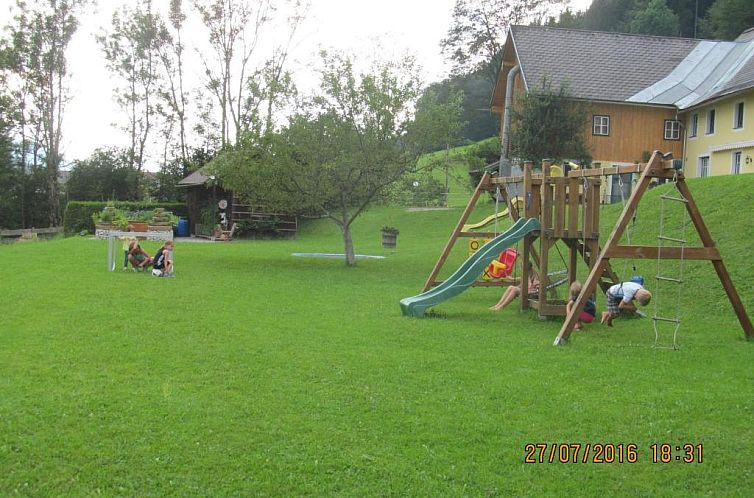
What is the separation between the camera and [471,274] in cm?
1234

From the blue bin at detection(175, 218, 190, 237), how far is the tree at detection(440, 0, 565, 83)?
102 feet

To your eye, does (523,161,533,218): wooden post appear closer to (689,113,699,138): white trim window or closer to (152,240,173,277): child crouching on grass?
(152,240,173,277): child crouching on grass

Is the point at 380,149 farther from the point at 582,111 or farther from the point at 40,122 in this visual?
the point at 40,122

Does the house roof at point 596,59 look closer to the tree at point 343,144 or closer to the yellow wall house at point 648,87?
the yellow wall house at point 648,87

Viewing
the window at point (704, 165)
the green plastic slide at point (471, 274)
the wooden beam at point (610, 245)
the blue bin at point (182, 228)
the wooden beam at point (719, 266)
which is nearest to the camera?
the wooden beam at point (610, 245)

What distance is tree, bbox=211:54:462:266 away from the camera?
20125 millimetres

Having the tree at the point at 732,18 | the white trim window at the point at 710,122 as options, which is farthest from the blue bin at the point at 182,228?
the tree at the point at 732,18

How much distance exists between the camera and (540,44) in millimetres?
40812

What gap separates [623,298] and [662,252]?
1154 mm

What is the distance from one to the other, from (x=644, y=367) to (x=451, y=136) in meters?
13.6

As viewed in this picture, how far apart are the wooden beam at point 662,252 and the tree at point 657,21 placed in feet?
202

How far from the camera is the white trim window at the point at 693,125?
37219 millimetres

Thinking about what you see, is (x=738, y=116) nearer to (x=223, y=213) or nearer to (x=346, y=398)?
(x=223, y=213)

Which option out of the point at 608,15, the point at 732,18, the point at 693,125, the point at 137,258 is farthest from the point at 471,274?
the point at 608,15
